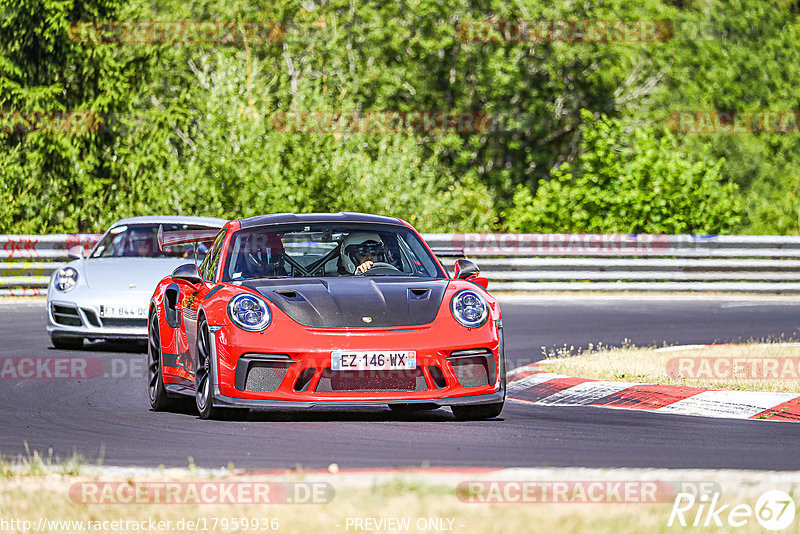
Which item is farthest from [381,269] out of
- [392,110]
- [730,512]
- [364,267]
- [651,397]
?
[392,110]

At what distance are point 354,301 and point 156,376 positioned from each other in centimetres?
218

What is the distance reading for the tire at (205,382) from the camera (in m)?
8.41

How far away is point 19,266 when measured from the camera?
21.8m

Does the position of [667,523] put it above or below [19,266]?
above

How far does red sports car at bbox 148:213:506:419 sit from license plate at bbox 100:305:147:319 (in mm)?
4387

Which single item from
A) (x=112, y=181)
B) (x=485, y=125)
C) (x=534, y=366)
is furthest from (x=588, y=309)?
(x=485, y=125)

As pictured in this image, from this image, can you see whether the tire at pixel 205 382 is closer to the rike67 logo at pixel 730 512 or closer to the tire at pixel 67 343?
the rike67 logo at pixel 730 512

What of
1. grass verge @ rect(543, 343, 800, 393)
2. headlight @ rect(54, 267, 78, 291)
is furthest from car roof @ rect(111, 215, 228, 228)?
grass verge @ rect(543, 343, 800, 393)

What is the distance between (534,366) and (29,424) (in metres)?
4.65

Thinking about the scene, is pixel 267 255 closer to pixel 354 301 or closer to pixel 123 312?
pixel 354 301

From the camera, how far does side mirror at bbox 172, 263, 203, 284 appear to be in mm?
9148

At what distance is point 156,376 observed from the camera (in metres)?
9.84

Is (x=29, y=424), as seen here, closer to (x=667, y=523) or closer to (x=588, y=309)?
(x=667, y=523)

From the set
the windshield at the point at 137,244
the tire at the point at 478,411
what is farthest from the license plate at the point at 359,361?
the windshield at the point at 137,244
